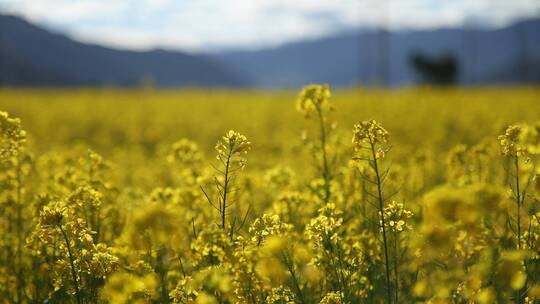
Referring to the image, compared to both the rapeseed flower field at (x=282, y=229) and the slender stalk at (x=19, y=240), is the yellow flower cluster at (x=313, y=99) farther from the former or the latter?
the slender stalk at (x=19, y=240)

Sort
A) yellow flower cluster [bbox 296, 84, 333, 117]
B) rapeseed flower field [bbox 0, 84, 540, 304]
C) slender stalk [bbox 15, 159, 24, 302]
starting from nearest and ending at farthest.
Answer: rapeseed flower field [bbox 0, 84, 540, 304] → slender stalk [bbox 15, 159, 24, 302] → yellow flower cluster [bbox 296, 84, 333, 117]

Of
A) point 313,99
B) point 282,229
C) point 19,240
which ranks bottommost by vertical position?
point 19,240

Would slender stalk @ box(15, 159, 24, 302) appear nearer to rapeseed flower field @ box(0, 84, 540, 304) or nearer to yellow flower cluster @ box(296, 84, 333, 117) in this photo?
rapeseed flower field @ box(0, 84, 540, 304)

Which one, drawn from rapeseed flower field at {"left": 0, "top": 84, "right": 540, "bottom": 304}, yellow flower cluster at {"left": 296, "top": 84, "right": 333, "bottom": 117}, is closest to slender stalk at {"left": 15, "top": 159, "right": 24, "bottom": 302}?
rapeseed flower field at {"left": 0, "top": 84, "right": 540, "bottom": 304}

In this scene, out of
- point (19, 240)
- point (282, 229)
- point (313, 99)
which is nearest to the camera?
point (282, 229)

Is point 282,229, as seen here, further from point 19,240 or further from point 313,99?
point 19,240

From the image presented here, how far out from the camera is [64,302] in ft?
10.3

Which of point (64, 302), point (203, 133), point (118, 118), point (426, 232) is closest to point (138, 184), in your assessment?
point (64, 302)

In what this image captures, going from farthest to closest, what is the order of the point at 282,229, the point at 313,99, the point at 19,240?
the point at 313,99
the point at 19,240
the point at 282,229

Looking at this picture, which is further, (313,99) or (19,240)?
(313,99)

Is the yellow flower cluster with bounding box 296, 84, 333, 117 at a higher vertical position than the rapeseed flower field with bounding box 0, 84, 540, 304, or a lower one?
higher

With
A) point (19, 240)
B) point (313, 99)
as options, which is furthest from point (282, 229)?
point (19, 240)

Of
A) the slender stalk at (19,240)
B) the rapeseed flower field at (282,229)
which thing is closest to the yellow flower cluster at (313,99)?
the rapeseed flower field at (282,229)

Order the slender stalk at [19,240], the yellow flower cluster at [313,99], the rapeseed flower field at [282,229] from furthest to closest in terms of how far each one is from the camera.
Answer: the yellow flower cluster at [313,99], the slender stalk at [19,240], the rapeseed flower field at [282,229]
